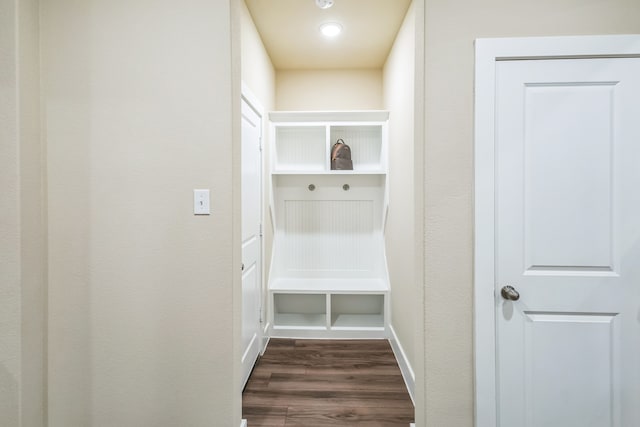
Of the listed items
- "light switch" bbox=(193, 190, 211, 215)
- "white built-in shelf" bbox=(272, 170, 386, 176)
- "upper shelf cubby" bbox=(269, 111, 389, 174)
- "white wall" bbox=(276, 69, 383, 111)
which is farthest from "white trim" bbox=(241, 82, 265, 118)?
"light switch" bbox=(193, 190, 211, 215)

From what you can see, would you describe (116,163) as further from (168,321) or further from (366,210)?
(366,210)

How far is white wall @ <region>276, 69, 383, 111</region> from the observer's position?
9.98 ft

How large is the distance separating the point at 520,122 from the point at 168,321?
1.82 m

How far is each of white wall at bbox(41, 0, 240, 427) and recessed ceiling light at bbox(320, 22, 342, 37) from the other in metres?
1.10

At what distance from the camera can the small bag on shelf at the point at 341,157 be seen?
2.78 meters

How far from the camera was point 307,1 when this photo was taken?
1.99 meters

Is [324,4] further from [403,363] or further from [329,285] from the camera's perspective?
[403,363]

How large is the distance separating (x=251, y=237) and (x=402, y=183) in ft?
3.94

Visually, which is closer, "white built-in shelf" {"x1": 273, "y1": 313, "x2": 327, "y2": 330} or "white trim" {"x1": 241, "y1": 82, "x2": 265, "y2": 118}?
"white trim" {"x1": 241, "y1": 82, "x2": 265, "y2": 118}

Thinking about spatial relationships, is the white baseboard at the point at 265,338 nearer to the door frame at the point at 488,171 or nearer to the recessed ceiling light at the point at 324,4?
the door frame at the point at 488,171

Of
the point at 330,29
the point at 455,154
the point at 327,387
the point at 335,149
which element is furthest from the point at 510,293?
the point at 330,29

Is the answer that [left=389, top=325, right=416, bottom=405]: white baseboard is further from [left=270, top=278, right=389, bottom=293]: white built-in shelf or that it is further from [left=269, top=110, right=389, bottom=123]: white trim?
[left=269, top=110, right=389, bottom=123]: white trim

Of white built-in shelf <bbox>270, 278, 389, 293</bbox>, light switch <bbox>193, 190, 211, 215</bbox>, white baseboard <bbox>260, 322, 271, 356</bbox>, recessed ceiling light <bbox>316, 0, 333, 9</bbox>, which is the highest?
recessed ceiling light <bbox>316, 0, 333, 9</bbox>

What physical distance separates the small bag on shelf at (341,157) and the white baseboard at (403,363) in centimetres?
150
